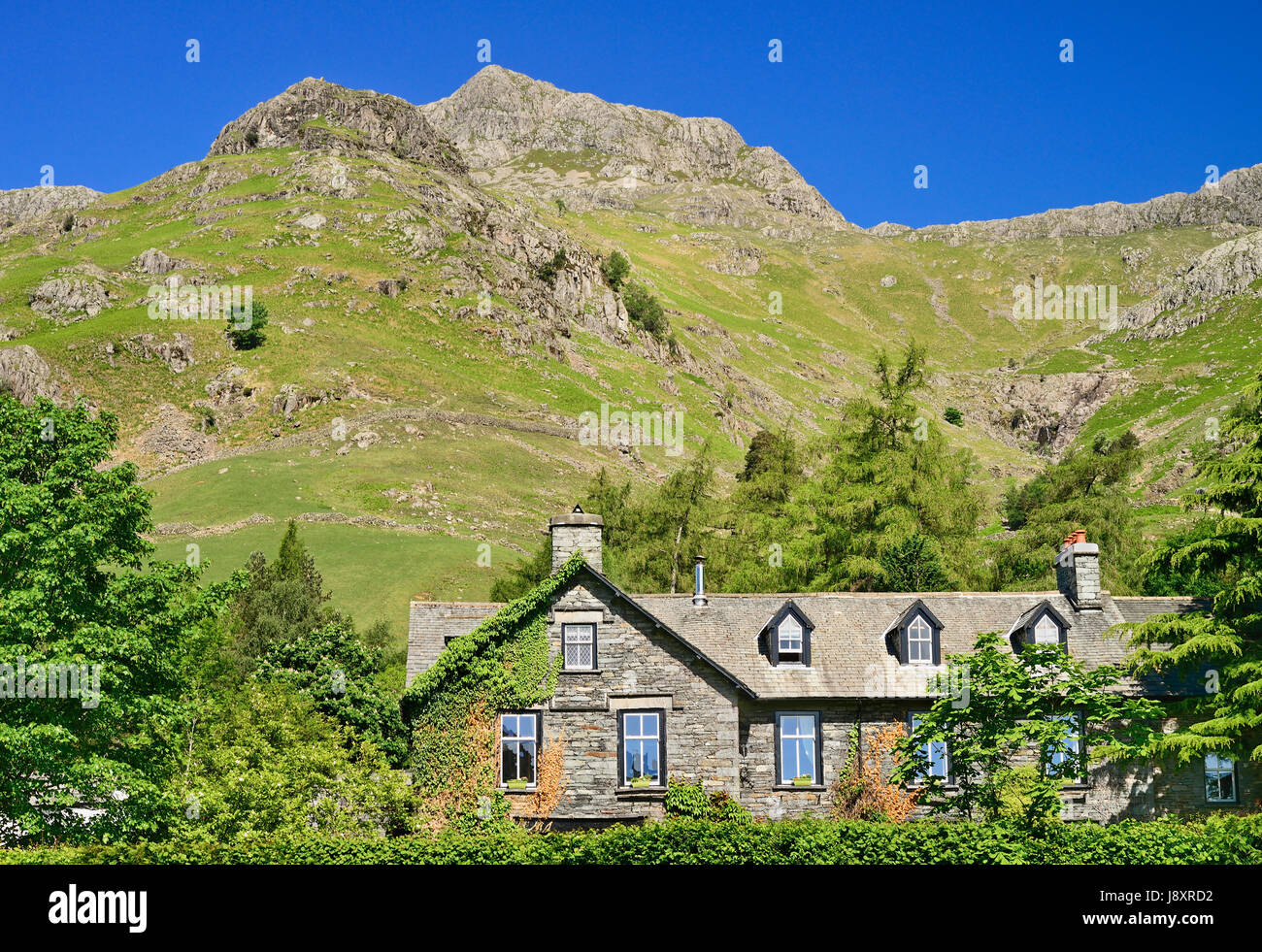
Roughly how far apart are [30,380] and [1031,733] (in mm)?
131627

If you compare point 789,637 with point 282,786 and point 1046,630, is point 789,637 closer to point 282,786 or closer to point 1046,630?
point 1046,630

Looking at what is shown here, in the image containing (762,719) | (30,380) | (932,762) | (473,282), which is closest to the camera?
(932,762)

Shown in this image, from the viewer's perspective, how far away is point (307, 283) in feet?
543

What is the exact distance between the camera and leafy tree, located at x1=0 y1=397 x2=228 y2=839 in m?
29.1

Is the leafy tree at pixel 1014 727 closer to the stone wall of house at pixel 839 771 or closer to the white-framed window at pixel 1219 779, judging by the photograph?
the stone wall of house at pixel 839 771

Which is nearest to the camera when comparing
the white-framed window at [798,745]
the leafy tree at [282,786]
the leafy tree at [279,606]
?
the leafy tree at [282,786]

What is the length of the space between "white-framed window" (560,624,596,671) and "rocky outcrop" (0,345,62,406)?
380 feet

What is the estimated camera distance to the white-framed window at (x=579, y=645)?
34.3 meters

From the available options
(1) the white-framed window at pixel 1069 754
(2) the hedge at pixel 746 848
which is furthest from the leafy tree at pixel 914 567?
(2) the hedge at pixel 746 848

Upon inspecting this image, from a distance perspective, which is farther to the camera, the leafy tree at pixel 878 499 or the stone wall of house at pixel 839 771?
the leafy tree at pixel 878 499

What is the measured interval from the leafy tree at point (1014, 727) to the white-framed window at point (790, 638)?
15.0ft

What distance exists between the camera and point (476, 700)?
110 ft
